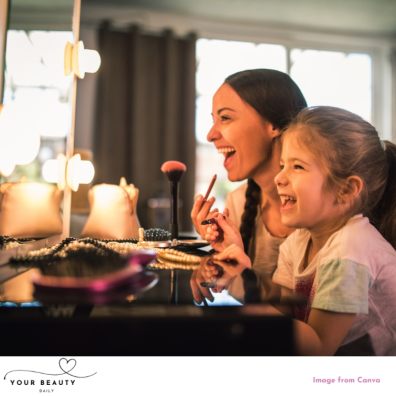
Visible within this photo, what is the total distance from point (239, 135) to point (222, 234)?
0.15m

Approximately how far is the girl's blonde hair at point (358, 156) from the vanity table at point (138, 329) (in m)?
0.23

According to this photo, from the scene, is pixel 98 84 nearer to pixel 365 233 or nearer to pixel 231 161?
pixel 231 161

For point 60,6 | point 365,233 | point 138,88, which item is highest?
point 138,88

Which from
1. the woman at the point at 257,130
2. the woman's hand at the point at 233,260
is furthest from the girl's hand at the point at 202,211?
the woman's hand at the point at 233,260

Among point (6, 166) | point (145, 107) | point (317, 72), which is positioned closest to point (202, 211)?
point (6, 166)

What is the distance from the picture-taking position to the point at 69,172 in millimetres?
565

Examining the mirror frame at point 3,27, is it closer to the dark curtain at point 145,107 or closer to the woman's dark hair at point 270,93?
the woman's dark hair at point 270,93

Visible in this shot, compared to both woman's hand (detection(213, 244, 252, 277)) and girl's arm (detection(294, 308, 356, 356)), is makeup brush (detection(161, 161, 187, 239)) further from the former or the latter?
girl's arm (detection(294, 308, 356, 356))

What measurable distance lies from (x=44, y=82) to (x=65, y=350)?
0.46 metres

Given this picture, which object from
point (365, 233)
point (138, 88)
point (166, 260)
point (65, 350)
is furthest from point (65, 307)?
point (138, 88)

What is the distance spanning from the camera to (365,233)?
37 centimetres
